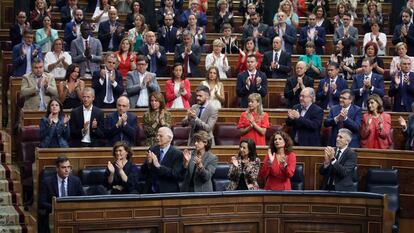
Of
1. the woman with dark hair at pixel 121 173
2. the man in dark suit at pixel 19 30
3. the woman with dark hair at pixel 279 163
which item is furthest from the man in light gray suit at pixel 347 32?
the woman with dark hair at pixel 121 173

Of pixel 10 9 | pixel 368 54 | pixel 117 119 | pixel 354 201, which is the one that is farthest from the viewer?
pixel 10 9

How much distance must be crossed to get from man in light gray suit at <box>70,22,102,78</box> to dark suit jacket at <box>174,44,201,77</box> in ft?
3.05

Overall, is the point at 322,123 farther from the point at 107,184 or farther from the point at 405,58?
the point at 107,184

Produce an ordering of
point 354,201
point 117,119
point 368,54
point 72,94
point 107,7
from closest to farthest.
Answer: point 354,201, point 117,119, point 72,94, point 368,54, point 107,7

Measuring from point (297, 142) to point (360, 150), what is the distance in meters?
0.72

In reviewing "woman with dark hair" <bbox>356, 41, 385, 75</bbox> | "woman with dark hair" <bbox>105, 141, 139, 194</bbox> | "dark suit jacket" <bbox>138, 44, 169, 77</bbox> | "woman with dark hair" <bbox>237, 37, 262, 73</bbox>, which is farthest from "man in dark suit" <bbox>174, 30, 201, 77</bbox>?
"woman with dark hair" <bbox>105, 141, 139, 194</bbox>

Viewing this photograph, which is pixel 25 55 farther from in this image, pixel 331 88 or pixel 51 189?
pixel 331 88

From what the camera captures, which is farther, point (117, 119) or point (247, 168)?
point (117, 119)

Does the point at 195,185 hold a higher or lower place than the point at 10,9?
lower

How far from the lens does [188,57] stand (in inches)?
572

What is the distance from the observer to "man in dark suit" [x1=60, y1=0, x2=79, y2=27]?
16.0 metres

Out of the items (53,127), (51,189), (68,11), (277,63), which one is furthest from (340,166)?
(68,11)

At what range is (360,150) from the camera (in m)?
12.1

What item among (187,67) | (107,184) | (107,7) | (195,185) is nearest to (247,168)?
(195,185)
